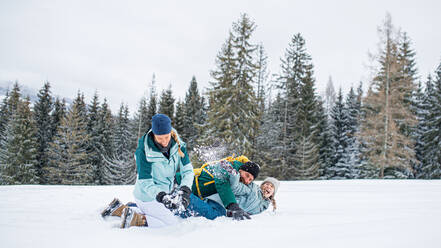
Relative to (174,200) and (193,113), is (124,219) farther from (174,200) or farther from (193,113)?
(193,113)

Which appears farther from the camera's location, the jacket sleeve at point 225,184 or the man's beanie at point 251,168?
the man's beanie at point 251,168

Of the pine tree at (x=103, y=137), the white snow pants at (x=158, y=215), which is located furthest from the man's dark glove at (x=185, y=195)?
the pine tree at (x=103, y=137)

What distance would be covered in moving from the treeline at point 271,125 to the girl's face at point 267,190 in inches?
325

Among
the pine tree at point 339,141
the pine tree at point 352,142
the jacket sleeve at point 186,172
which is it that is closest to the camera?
the jacket sleeve at point 186,172

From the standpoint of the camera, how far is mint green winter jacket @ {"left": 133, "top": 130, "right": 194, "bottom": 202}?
94.0 inches

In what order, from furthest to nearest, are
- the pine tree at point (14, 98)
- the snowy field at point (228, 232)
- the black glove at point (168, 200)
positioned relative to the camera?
the pine tree at point (14, 98) < the black glove at point (168, 200) < the snowy field at point (228, 232)

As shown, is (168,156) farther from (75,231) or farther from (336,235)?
(336,235)

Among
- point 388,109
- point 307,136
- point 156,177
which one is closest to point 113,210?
point 156,177

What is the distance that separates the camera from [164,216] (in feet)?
7.70

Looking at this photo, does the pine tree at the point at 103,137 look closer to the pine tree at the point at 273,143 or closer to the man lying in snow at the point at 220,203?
the pine tree at the point at 273,143

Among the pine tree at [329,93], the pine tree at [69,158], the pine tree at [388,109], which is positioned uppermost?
the pine tree at [329,93]

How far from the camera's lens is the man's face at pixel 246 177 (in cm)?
305

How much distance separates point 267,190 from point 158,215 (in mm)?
1513

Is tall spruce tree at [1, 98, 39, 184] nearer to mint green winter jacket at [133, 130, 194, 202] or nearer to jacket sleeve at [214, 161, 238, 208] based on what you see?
mint green winter jacket at [133, 130, 194, 202]
